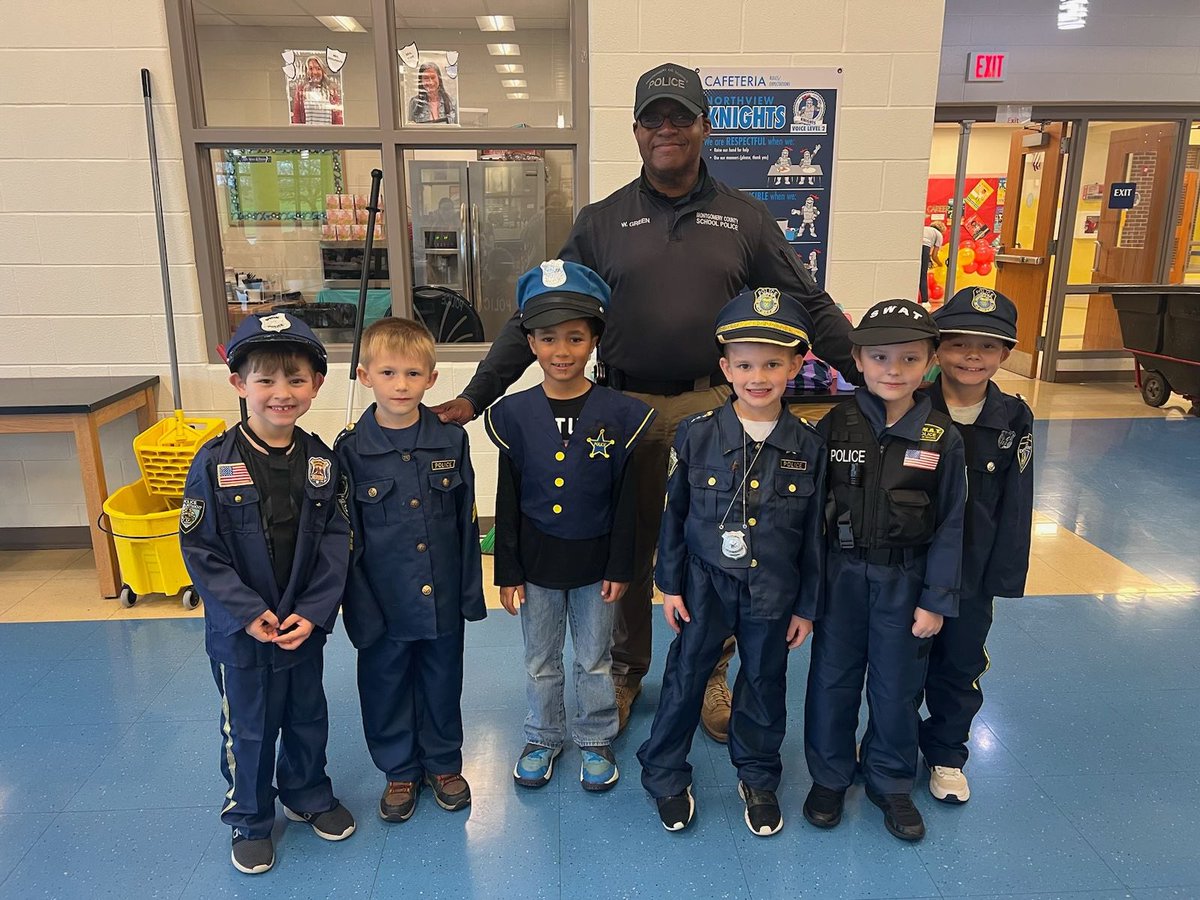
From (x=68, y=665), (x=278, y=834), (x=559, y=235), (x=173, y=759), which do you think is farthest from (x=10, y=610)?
(x=559, y=235)

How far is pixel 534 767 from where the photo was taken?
6.92 feet

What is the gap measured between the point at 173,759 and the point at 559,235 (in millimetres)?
2910

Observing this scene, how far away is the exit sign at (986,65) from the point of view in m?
6.61

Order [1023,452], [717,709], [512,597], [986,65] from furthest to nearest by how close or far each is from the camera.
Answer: [986,65], [717,709], [512,597], [1023,452]

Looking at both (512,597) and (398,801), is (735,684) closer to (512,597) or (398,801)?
(512,597)

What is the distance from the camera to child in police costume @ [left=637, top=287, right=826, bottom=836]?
1800 millimetres

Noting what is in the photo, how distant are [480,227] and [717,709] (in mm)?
2798

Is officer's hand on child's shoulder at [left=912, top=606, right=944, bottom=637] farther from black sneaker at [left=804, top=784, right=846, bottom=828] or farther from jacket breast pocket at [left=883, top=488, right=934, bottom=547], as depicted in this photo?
black sneaker at [left=804, top=784, right=846, bottom=828]

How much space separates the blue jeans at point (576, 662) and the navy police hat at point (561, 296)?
0.67m

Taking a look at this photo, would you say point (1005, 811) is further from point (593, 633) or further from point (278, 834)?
point (278, 834)

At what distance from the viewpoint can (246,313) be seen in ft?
12.2

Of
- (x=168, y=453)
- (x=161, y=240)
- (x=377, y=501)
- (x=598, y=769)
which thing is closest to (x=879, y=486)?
(x=598, y=769)

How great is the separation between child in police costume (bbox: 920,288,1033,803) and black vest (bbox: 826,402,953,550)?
0.14 m

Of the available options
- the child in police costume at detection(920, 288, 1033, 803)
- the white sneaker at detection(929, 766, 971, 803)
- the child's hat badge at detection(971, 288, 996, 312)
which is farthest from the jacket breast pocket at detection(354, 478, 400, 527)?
the white sneaker at detection(929, 766, 971, 803)
